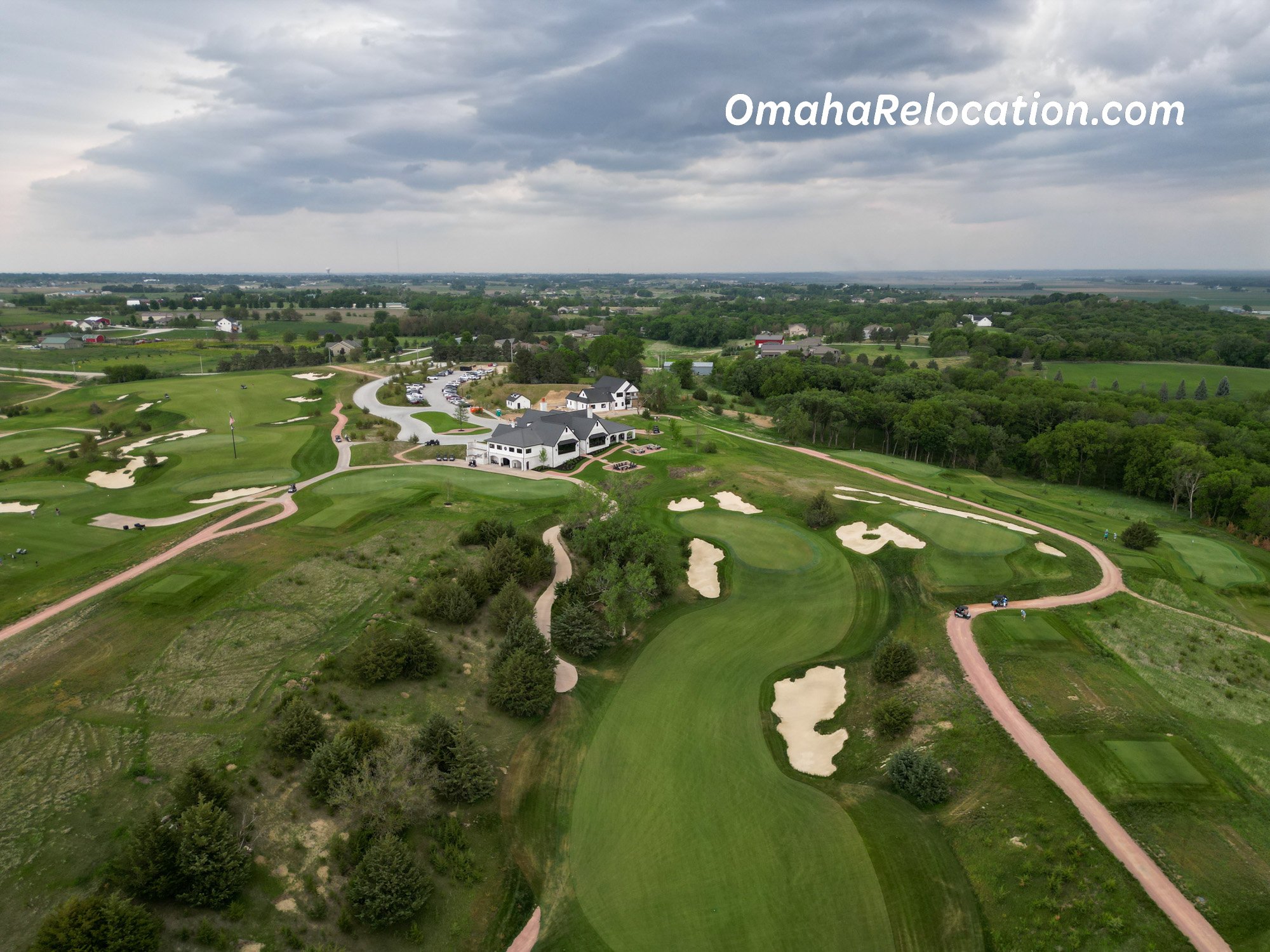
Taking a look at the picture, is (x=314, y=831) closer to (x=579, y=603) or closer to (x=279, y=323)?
(x=579, y=603)

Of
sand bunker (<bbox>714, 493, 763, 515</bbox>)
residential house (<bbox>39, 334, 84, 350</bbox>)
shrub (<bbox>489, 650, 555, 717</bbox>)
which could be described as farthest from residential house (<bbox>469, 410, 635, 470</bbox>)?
residential house (<bbox>39, 334, 84, 350</bbox>)

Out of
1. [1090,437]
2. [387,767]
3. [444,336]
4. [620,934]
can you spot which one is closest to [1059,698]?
[620,934]

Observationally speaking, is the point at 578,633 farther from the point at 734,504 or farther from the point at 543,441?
the point at 543,441

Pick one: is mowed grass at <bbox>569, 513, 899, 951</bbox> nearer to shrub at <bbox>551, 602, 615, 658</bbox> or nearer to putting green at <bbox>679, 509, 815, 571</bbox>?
shrub at <bbox>551, 602, 615, 658</bbox>

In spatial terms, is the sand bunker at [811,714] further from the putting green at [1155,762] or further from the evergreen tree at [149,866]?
the evergreen tree at [149,866]

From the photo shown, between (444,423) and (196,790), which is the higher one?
(444,423)

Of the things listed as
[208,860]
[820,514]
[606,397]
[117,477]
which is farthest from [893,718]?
[606,397]
